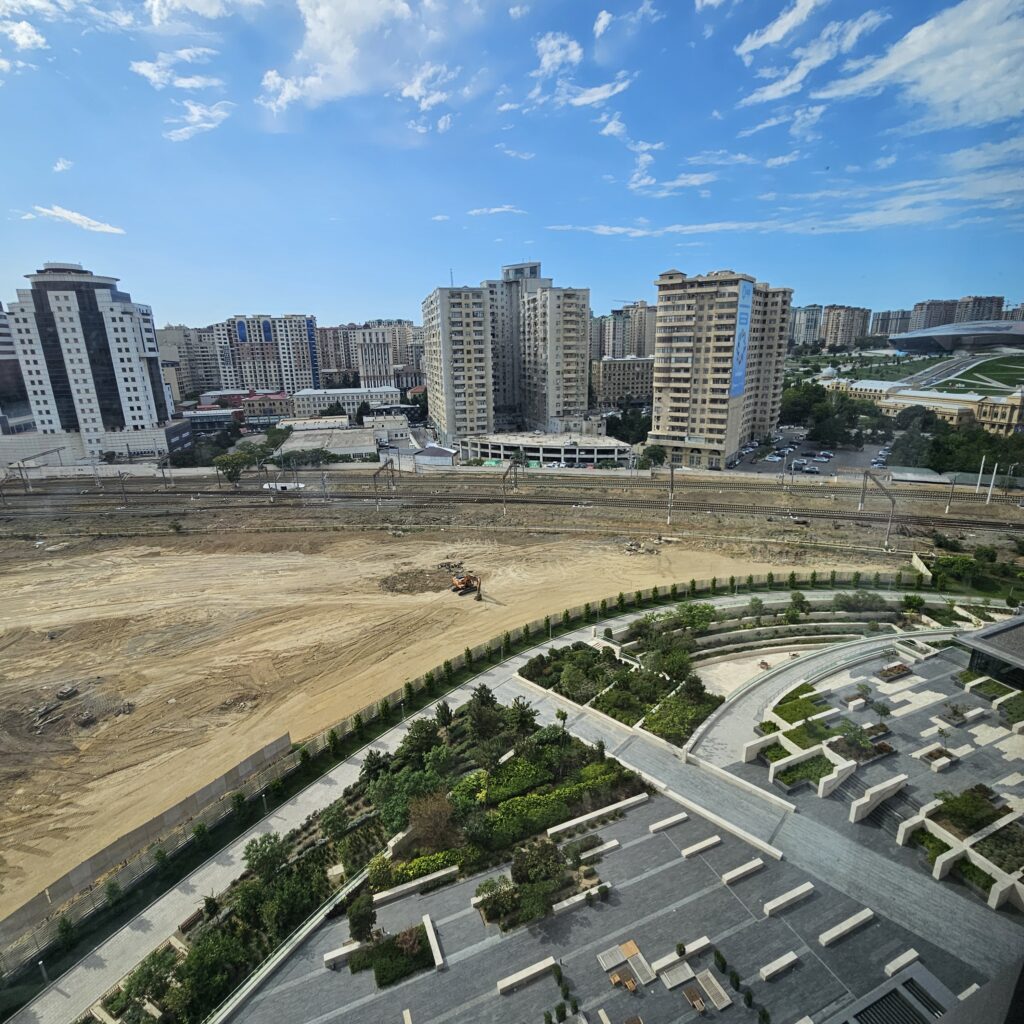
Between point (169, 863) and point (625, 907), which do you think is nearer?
point (625, 907)

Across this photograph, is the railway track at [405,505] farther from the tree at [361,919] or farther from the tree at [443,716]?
the tree at [361,919]

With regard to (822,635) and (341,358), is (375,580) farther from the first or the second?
(341,358)

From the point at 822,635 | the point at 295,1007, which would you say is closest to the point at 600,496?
the point at 822,635

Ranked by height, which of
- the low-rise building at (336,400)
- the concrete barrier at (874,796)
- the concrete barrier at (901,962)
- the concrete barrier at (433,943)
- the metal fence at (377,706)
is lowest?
the metal fence at (377,706)

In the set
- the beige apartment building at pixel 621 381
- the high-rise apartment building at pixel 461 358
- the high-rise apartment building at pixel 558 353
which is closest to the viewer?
the high-rise apartment building at pixel 461 358

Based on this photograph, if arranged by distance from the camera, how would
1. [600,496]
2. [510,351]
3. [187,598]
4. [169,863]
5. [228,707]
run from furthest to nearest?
1. [510,351]
2. [600,496]
3. [187,598]
4. [228,707]
5. [169,863]

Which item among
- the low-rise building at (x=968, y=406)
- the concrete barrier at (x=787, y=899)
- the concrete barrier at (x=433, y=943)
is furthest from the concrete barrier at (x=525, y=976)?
the low-rise building at (x=968, y=406)

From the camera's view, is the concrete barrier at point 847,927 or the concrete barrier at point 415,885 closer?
the concrete barrier at point 847,927

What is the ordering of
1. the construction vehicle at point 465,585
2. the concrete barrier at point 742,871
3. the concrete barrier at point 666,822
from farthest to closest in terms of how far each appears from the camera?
the construction vehicle at point 465,585
the concrete barrier at point 666,822
the concrete barrier at point 742,871

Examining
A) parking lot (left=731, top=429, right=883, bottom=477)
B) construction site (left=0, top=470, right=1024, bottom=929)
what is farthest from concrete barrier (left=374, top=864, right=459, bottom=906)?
parking lot (left=731, top=429, right=883, bottom=477)
